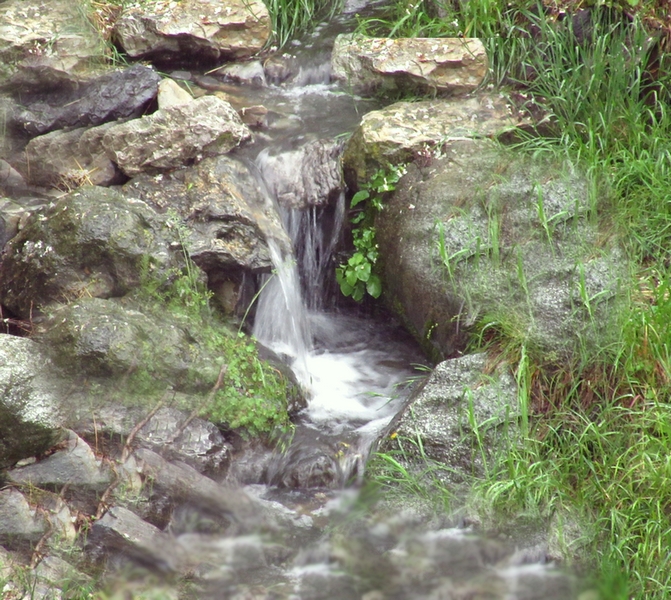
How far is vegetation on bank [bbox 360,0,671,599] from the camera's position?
11.5 ft

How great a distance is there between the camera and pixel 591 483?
3.68 m

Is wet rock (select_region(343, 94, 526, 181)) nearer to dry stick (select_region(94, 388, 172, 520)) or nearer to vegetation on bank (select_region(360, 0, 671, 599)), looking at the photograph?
vegetation on bank (select_region(360, 0, 671, 599))

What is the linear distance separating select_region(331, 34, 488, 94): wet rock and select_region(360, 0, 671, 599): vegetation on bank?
18 cm

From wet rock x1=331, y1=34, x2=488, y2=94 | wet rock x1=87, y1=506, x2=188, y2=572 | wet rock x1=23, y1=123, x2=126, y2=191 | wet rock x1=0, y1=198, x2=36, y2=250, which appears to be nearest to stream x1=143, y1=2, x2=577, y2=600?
wet rock x1=87, y1=506, x2=188, y2=572

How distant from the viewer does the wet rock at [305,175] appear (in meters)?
5.18

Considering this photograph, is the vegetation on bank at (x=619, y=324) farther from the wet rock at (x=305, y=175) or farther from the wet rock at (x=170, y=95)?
the wet rock at (x=170, y=95)

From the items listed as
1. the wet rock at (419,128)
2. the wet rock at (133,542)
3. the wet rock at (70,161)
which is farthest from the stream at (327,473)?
the wet rock at (70,161)

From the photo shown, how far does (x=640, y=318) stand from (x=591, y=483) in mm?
861

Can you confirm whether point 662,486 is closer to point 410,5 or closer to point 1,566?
point 1,566

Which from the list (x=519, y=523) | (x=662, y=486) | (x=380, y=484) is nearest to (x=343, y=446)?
(x=380, y=484)

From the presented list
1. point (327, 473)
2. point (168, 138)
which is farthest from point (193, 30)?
point (327, 473)

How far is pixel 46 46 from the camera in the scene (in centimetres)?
573

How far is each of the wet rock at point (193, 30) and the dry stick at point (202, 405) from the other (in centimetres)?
311

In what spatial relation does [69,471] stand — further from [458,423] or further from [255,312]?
[458,423]
